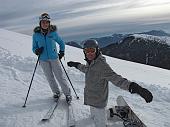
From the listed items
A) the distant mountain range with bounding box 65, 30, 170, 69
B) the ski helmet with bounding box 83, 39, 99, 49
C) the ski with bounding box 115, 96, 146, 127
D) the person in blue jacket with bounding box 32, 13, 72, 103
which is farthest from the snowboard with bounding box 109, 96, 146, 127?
the distant mountain range with bounding box 65, 30, 170, 69

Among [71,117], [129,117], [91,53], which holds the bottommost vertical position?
[129,117]

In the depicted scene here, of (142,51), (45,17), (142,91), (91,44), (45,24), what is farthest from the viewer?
(142,51)

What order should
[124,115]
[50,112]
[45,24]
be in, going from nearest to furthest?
[124,115] → [50,112] → [45,24]

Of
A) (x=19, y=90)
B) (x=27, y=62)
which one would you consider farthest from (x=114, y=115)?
(x=27, y=62)

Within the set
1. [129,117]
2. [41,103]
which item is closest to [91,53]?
[129,117]

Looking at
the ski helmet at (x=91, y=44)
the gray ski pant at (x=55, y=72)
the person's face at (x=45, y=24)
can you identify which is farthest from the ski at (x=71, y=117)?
the person's face at (x=45, y=24)

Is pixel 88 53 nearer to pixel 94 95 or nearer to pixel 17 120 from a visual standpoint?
pixel 94 95

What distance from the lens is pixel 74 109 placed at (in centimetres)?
780

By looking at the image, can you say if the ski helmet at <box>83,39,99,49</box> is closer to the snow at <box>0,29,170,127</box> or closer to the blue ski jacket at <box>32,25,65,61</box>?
the snow at <box>0,29,170,127</box>

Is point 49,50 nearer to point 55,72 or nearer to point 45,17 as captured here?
point 55,72

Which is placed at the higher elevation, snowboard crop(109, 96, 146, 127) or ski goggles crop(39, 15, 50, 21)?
ski goggles crop(39, 15, 50, 21)

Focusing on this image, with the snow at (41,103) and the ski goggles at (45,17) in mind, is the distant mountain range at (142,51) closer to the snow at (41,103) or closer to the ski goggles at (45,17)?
the snow at (41,103)

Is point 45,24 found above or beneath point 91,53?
above

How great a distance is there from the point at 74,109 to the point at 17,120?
1377 mm
